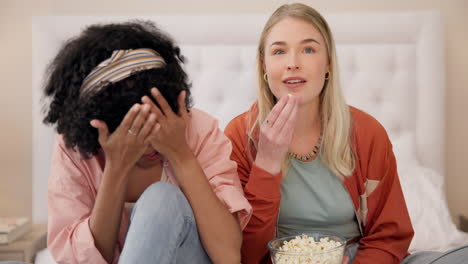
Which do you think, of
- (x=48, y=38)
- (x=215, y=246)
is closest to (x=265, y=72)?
(x=215, y=246)

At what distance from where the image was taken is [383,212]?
4.42ft

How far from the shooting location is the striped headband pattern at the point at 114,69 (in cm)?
104

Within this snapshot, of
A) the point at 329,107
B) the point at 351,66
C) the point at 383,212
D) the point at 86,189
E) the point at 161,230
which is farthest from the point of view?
the point at 351,66

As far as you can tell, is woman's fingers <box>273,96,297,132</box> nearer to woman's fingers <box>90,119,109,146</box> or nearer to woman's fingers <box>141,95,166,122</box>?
woman's fingers <box>141,95,166,122</box>

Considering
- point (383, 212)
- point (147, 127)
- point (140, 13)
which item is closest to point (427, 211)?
point (383, 212)

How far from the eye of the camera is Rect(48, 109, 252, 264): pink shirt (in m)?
1.14

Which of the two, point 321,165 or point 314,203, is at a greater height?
point 321,165

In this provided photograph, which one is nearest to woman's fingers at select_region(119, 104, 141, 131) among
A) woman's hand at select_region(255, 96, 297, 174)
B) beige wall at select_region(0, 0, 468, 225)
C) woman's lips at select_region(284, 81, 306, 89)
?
woman's hand at select_region(255, 96, 297, 174)

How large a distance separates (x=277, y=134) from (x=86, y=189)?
0.53 m

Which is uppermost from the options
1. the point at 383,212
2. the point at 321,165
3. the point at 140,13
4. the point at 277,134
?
the point at 140,13

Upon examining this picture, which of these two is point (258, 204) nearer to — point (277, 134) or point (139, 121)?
point (277, 134)

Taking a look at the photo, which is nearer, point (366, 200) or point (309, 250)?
point (309, 250)

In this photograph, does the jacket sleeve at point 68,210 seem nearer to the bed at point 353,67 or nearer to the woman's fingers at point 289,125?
the woman's fingers at point 289,125

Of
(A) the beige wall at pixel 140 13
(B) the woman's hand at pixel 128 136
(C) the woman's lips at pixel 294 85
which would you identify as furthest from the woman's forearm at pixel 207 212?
(A) the beige wall at pixel 140 13
